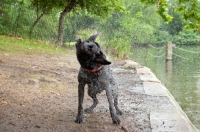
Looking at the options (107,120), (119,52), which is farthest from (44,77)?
(119,52)

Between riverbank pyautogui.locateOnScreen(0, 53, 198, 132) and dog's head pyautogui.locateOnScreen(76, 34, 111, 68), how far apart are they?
0.96 meters

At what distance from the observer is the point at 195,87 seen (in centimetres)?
1080

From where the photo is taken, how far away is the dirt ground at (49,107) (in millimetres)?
4367

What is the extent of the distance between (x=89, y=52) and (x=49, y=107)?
1706 mm

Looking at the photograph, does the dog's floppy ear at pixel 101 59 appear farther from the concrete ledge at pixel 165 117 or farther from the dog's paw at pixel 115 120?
the concrete ledge at pixel 165 117

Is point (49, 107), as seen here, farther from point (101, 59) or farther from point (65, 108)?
point (101, 59)

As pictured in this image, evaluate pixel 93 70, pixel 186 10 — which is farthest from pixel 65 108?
pixel 186 10

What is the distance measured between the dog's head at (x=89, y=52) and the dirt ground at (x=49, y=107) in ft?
3.15

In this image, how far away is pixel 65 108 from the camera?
5.46 m

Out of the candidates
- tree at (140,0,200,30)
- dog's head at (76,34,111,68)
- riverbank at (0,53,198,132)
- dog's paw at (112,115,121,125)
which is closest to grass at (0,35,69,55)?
riverbank at (0,53,198,132)

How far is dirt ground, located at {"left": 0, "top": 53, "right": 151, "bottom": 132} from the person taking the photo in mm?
4367

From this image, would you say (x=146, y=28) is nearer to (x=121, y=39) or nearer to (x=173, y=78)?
(x=121, y=39)

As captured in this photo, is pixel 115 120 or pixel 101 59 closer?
pixel 101 59

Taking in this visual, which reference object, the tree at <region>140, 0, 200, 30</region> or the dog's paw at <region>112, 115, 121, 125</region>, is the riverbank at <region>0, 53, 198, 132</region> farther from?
the tree at <region>140, 0, 200, 30</region>
